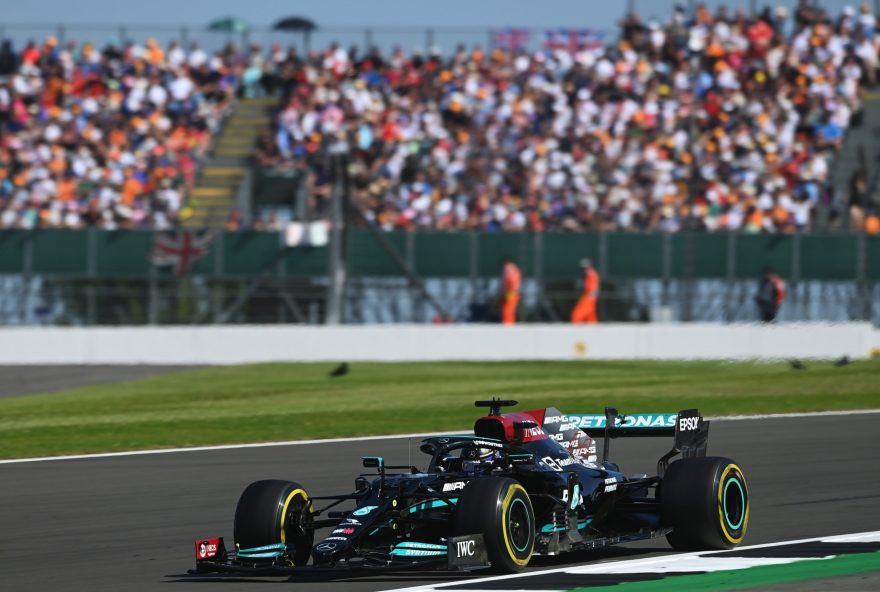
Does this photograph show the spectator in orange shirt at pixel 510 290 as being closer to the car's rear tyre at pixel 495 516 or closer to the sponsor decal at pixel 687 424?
the sponsor decal at pixel 687 424

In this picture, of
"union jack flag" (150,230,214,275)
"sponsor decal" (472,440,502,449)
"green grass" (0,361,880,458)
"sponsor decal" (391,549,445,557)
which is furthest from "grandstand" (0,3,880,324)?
"sponsor decal" (391,549,445,557)

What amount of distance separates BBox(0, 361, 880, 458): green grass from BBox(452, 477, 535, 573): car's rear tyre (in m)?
8.02

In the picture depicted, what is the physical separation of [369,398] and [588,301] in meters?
6.92

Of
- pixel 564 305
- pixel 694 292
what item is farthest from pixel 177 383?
pixel 694 292

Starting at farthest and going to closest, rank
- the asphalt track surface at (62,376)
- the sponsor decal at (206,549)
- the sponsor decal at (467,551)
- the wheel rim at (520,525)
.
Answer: the asphalt track surface at (62,376) < the sponsor decal at (206,549) < the wheel rim at (520,525) < the sponsor decal at (467,551)

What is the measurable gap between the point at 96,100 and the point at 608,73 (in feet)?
33.8

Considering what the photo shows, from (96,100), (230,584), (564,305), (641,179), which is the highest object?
(96,100)

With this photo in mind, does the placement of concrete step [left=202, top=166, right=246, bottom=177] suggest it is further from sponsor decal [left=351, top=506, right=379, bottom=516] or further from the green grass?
sponsor decal [left=351, top=506, right=379, bottom=516]

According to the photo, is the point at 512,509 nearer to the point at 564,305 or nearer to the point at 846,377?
the point at 846,377

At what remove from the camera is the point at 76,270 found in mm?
26250

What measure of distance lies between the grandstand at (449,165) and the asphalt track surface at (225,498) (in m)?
9.84

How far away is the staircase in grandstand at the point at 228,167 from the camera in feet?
93.8

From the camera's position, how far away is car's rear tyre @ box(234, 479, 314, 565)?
8031 mm

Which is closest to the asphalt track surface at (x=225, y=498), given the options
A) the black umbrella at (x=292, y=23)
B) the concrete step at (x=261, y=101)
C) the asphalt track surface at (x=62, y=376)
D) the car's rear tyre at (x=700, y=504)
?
the car's rear tyre at (x=700, y=504)
